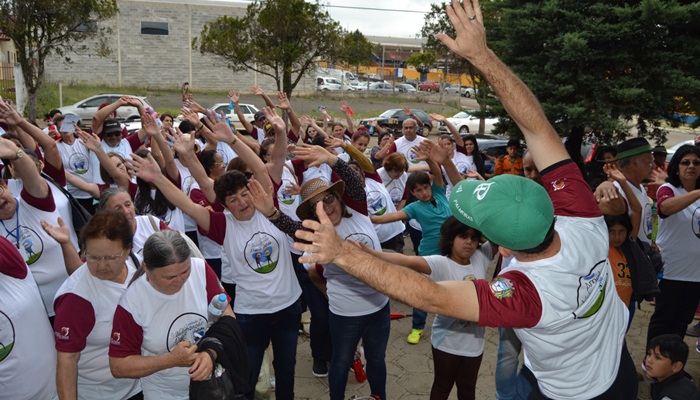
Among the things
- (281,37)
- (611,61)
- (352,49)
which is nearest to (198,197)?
(611,61)

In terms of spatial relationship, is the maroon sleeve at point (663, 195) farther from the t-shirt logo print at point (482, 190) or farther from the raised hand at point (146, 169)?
the raised hand at point (146, 169)

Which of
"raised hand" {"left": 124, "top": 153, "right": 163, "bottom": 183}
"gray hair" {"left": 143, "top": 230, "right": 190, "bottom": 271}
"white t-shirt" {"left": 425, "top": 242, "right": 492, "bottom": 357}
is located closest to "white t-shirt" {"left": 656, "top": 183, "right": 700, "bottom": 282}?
"white t-shirt" {"left": 425, "top": 242, "right": 492, "bottom": 357}

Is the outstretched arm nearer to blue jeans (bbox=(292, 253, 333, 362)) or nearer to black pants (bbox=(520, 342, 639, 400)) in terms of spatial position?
black pants (bbox=(520, 342, 639, 400))

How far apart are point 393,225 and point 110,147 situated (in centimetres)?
421

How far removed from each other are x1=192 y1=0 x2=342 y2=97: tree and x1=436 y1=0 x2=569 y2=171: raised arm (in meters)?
13.0

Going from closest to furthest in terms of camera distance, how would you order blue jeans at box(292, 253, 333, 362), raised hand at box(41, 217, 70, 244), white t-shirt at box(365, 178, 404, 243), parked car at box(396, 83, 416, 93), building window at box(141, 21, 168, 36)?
1. raised hand at box(41, 217, 70, 244)
2. blue jeans at box(292, 253, 333, 362)
3. white t-shirt at box(365, 178, 404, 243)
4. building window at box(141, 21, 168, 36)
5. parked car at box(396, 83, 416, 93)

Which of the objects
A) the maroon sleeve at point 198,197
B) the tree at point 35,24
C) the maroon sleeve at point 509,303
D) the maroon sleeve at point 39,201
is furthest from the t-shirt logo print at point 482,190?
the tree at point 35,24

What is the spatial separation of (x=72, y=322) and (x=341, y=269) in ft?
5.38

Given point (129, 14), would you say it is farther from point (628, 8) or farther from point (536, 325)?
point (536, 325)

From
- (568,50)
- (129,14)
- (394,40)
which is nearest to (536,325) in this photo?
(568,50)

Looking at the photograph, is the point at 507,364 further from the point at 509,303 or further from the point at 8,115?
the point at 8,115

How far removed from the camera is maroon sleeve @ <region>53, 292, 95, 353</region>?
2.68 m

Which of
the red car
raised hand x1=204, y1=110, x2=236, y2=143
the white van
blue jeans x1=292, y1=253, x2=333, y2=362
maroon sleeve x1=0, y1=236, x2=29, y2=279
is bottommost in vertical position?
blue jeans x1=292, y1=253, x2=333, y2=362

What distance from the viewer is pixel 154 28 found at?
128 ft
